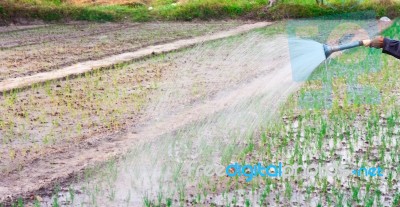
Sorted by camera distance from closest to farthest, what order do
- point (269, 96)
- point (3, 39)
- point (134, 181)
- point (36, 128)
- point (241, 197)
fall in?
point (241, 197)
point (134, 181)
point (36, 128)
point (269, 96)
point (3, 39)

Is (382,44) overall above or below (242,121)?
above

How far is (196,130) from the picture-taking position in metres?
6.04

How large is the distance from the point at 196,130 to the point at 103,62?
374cm

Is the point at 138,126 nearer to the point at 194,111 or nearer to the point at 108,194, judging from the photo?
the point at 194,111

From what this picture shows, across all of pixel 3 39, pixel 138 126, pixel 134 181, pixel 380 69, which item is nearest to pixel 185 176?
pixel 134 181

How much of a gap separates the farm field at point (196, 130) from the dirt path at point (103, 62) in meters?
0.19

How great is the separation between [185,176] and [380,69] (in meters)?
4.99

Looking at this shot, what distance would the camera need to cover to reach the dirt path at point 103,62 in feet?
26.2

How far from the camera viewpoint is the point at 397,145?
544cm

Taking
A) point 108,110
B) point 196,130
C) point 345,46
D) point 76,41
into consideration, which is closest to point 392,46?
point 345,46

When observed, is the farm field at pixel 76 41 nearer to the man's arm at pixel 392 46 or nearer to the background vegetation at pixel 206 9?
the background vegetation at pixel 206 9

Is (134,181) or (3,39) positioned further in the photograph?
(3,39)

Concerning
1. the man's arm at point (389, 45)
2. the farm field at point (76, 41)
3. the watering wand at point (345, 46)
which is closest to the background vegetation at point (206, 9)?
the farm field at point (76, 41)

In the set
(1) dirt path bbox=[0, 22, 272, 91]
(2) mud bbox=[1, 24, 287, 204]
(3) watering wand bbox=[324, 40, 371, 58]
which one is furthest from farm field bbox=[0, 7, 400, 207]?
(3) watering wand bbox=[324, 40, 371, 58]
